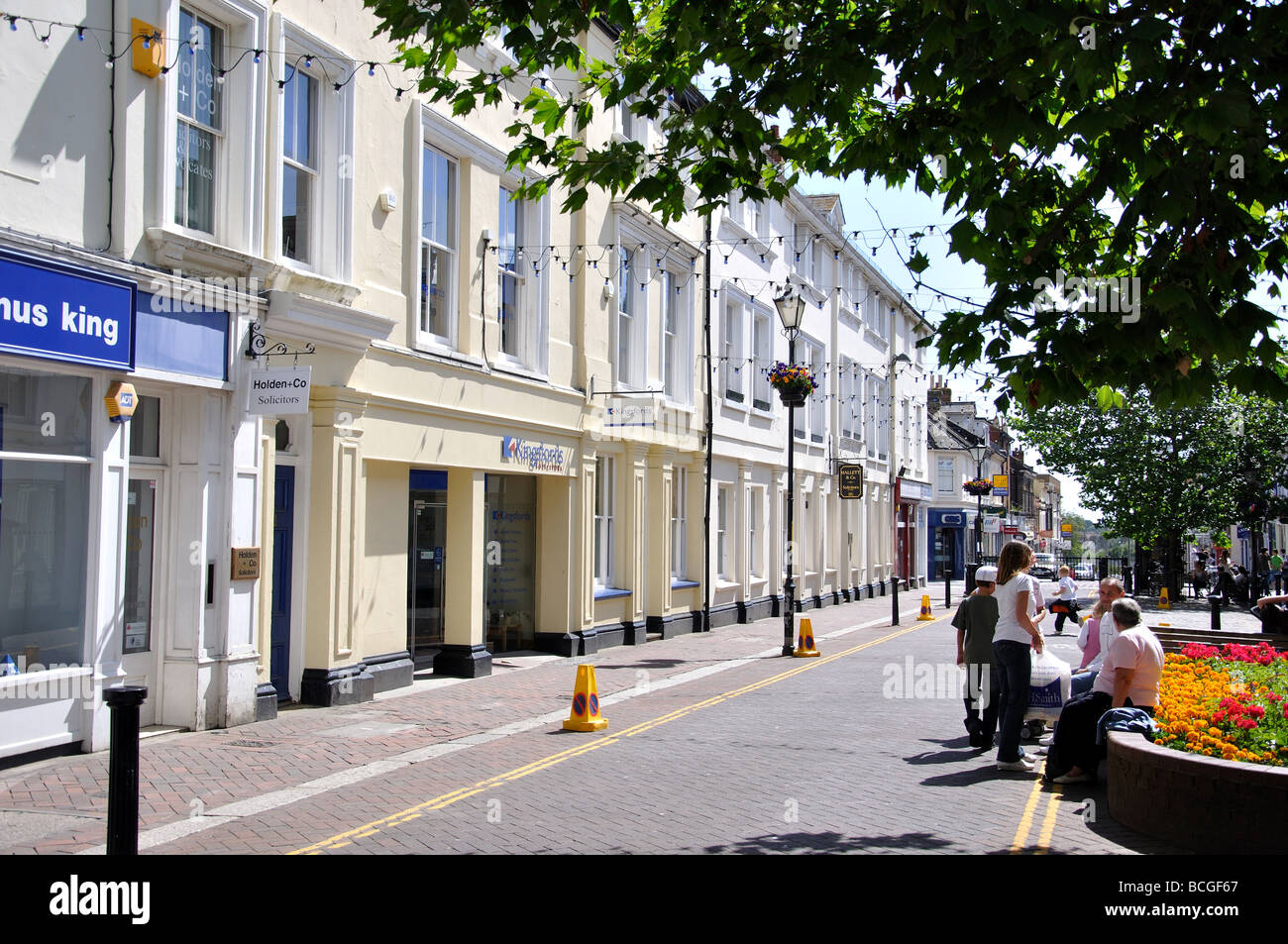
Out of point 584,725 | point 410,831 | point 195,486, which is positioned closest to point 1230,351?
point 410,831

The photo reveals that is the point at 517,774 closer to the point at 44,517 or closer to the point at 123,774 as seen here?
the point at 123,774

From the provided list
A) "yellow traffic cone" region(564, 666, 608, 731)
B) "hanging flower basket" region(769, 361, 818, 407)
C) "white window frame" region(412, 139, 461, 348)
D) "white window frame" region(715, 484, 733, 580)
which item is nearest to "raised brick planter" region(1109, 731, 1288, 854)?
"yellow traffic cone" region(564, 666, 608, 731)

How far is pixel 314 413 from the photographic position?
11.7m

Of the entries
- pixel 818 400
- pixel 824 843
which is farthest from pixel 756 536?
pixel 824 843

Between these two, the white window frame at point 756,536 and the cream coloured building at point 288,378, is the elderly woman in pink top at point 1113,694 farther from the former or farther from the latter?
the white window frame at point 756,536

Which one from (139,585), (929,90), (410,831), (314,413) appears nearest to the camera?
(929,90)

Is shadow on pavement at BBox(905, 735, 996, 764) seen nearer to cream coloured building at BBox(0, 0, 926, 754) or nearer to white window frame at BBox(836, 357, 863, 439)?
cream coloured building at BBox(0, 0, 926, 754)

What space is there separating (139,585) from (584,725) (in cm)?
434

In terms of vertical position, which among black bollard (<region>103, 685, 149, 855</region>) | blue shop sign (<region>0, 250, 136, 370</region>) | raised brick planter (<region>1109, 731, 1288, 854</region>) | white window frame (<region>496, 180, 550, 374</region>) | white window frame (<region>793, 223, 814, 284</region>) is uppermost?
white window frame (<region>793, 223, 814, 284</region>)

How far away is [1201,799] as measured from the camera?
6.58 meters

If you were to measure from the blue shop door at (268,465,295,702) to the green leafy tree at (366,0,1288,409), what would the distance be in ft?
17.0

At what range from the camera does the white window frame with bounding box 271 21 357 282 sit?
38.7 ft

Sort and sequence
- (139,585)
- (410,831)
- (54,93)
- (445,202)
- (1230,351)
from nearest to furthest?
(1230,351), (410,831), (54,93), (139,585), (445,202)
